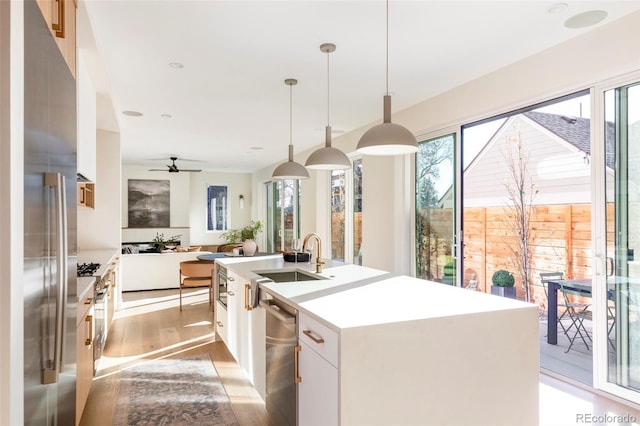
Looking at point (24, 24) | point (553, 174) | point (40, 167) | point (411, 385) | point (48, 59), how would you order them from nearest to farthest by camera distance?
1. point (24, 24)
2. point (40, 167)
3. point (48, 59)
4. point (411, 385)
5. point (553, 174)

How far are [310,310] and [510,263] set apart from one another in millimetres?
3654

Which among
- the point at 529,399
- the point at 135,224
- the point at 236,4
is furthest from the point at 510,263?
the point at 135,224

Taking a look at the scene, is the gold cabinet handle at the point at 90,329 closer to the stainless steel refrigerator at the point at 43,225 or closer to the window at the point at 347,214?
the stainless steel refrigerator at the point at 43,225

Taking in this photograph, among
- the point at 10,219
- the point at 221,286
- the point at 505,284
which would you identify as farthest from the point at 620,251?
the point at 10,219

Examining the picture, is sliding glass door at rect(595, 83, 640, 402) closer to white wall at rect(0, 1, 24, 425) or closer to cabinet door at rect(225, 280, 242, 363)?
cabinet door at rect(225, 280, 242, 363)

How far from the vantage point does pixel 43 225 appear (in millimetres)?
1300

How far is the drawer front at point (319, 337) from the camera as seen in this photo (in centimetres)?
167

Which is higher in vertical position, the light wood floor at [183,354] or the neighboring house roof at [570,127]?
the neighboring house roof at [570,127]

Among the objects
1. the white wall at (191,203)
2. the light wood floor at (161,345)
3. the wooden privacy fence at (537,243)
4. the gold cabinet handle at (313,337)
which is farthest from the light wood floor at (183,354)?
the white wall at (191,203)

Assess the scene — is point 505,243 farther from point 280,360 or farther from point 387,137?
point 280,360

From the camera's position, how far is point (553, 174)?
14.2 feet

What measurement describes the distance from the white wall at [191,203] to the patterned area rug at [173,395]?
7572 mm

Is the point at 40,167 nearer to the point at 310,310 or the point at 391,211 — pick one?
the point at 310,310

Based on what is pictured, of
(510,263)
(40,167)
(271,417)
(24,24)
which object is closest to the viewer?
(24,24)
